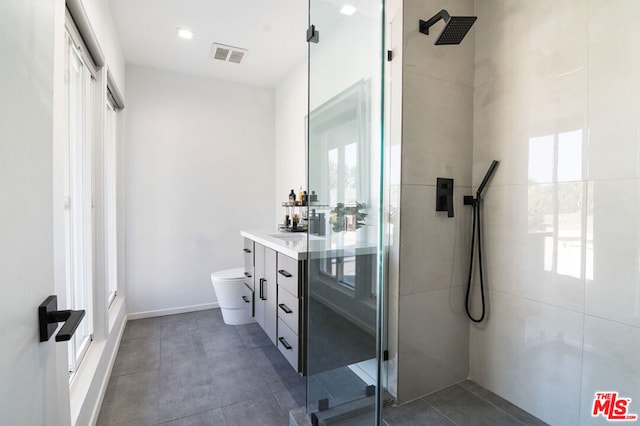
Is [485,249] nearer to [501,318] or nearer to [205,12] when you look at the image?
[501,318]

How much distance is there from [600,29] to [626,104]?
36 centimetres

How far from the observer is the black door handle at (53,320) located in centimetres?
75

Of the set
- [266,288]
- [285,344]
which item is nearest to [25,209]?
[285,344]

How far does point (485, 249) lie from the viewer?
190 cm

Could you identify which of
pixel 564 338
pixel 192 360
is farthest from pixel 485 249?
pixel 192 360

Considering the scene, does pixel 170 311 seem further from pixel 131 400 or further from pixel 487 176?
pixel 487 176

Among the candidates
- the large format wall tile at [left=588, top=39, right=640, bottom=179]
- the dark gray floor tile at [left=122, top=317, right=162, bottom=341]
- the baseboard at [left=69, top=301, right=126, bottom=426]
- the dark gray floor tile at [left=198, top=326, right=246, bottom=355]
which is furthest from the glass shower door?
the dark gray floor tile at [left=122, top=317, right=162, bottom=341]

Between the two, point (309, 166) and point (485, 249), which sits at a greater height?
Answer: point (309, 166)

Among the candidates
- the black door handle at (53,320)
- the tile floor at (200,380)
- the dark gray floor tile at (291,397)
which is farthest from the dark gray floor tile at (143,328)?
the black door handle at (53,320)

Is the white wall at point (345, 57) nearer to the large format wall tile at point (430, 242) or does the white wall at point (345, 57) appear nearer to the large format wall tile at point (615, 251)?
the large format wall tile at point (430, 242)

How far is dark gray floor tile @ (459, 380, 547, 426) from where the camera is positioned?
160 centimetres

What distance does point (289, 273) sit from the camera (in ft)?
6.32

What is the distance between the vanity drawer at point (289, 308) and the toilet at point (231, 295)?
1019mm

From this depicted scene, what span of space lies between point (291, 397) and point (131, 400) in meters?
0.99
